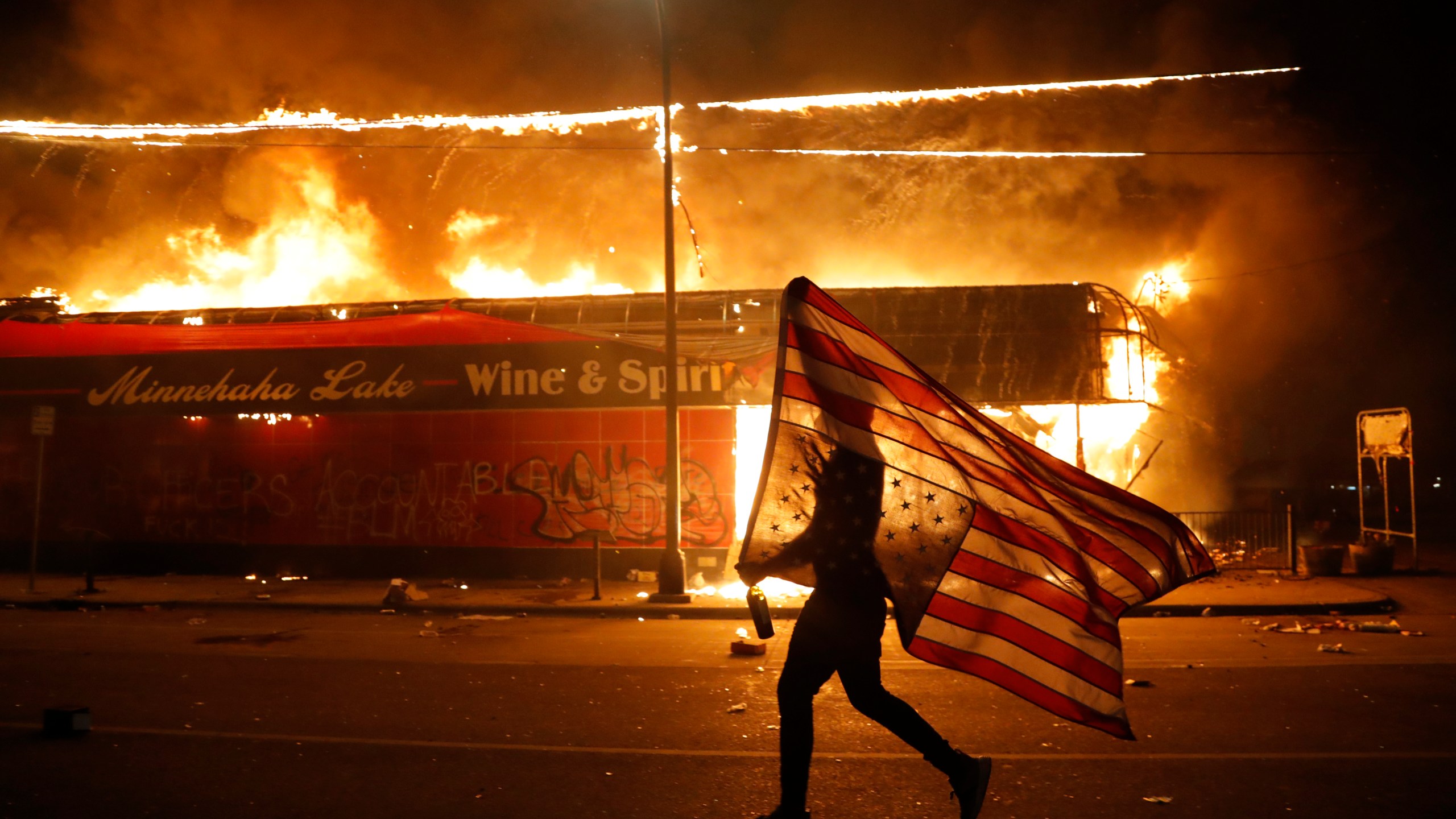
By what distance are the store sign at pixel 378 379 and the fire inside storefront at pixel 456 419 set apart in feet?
0.12

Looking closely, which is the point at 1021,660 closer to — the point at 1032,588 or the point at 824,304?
the point at 1032,588

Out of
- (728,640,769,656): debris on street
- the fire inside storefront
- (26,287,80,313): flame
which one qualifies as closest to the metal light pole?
the fire inside storefront

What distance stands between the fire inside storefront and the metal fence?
2.17 m

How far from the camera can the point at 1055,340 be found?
655 inches

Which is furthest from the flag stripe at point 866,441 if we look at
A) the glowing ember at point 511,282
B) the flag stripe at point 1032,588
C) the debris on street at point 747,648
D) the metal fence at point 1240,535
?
the glowing ember at point 511,282

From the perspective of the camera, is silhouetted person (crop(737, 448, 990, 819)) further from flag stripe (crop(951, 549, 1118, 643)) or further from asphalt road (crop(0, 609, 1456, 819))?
asphalt road (crop(0, 609, 1456, 819))

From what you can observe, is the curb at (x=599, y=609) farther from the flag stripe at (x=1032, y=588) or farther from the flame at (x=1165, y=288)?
the flame at (x=1165, y=288)

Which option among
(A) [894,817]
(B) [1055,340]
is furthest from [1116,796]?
(B) [1055,340]

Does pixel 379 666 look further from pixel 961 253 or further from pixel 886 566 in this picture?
pixel 961 253

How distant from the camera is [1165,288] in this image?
81.5 ft

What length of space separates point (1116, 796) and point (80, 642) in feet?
33.1

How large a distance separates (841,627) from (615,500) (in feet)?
40.6

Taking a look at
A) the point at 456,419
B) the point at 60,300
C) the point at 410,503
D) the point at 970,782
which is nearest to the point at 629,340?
the point at 456,419

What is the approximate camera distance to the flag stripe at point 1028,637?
421cm
